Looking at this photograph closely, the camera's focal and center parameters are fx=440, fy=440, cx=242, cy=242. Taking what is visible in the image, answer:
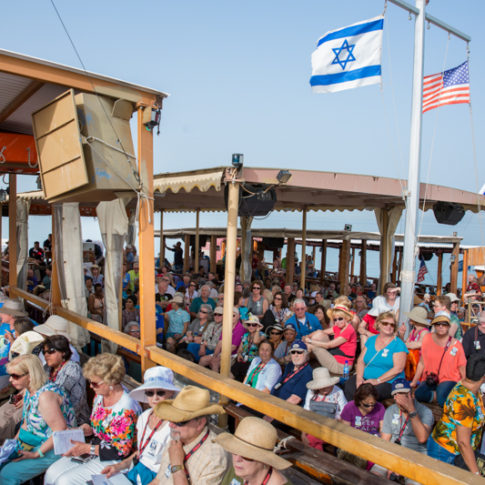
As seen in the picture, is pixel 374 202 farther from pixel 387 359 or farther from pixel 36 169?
pixel 36 169

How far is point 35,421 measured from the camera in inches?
130

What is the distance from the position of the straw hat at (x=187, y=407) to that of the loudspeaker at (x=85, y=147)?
185 centimetres

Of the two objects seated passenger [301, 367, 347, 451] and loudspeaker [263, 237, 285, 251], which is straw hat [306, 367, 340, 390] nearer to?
seated passenger [301, 367, 347, 451]

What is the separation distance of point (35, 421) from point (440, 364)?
3455mm

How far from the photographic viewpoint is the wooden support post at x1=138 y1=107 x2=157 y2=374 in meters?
4.03

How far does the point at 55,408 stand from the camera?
323 cm

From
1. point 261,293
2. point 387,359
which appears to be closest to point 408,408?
point 387,359

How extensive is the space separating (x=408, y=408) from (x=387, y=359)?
108cm

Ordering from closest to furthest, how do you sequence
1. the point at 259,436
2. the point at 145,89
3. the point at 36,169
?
the point at 259,436, the point at 145,89, the point at 36,169

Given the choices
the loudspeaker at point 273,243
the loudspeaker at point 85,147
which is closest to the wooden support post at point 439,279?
the loudspeaker at point 273,243

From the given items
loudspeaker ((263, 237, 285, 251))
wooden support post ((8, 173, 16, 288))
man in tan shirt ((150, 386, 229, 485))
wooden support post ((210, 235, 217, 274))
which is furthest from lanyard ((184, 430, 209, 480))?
loudspeaker ((263, 237, 285, 251))

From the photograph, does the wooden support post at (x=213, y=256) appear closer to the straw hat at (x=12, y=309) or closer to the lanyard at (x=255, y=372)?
the straw hat at (x=12, y=309)

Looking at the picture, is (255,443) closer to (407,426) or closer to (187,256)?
(407,426)

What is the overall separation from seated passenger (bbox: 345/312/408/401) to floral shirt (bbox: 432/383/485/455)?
94cm
